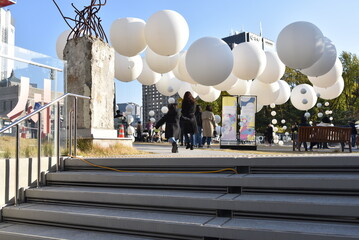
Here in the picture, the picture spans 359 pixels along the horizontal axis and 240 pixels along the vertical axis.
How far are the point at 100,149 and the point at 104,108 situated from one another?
98 centimetres

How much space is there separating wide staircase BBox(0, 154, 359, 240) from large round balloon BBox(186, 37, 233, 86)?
4.00 m

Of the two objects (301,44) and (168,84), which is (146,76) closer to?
(168,84)

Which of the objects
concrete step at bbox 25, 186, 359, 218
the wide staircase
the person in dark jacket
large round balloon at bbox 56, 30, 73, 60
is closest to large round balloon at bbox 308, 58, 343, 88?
the person in dark jacket

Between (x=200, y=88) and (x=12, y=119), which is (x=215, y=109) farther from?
(x=12, y=119)

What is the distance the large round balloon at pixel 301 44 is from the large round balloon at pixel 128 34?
3403mm

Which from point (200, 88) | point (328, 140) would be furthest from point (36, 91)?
point (328, 140)

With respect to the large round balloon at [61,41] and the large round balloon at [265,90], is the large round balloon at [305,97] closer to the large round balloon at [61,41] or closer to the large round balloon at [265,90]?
the large round balloon at [265,90]

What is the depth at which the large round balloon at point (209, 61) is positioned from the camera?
855 cm

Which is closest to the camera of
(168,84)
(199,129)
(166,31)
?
(166,31)

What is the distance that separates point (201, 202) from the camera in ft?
13.0

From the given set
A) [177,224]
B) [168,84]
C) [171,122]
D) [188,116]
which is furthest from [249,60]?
[177,224]

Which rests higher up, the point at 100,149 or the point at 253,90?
the point at 253,90

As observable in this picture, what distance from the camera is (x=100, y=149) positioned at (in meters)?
7.19

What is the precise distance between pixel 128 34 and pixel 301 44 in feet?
13.4
